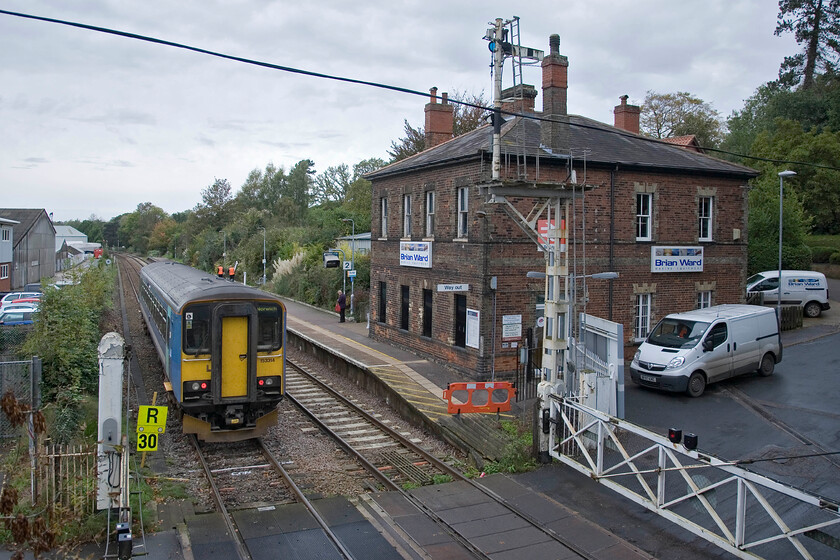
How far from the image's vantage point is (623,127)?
2478 cm

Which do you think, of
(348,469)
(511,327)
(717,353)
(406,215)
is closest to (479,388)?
(348,469)

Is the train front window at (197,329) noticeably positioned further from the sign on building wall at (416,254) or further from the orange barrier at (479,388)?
the sign on building wall at (416,254)

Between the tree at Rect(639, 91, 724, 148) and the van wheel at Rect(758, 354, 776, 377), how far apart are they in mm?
38206

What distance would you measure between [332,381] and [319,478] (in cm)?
863

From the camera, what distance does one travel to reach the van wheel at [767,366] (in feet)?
56.5

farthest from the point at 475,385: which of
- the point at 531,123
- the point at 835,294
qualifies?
the point at 835,294

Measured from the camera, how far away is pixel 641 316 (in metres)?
20.5

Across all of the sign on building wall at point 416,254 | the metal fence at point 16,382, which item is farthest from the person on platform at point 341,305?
the metal fence at point 16,382

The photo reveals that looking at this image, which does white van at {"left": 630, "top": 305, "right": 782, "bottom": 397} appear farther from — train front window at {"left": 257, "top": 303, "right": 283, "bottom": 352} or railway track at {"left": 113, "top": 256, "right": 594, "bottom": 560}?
train front window at {"left": 257, "top": 303, "right": 283, "bottom": 352}

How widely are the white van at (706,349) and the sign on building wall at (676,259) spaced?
3.14m

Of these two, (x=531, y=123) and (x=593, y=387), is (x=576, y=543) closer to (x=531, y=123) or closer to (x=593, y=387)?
(x=593, y=387)

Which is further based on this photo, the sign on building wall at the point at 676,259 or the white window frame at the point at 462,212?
the sign on building wall at the point at 676,259

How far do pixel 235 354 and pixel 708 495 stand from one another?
26.0 feet

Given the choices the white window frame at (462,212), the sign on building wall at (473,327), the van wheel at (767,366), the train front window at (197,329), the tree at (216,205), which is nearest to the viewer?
the train front window at (197,329)
